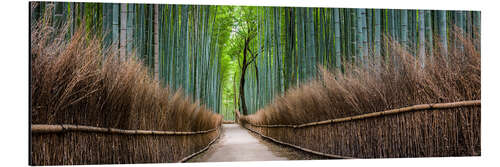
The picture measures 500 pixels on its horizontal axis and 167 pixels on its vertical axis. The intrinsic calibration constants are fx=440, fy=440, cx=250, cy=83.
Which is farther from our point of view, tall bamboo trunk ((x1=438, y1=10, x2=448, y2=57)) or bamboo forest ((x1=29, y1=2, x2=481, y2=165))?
tall bamboo trunk ((x1=438, y1=10, x2=448, y2=57))

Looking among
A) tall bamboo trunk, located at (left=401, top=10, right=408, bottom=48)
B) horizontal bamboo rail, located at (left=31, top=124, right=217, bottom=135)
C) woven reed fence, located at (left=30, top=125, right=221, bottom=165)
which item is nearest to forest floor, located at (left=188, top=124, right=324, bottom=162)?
woven reed fence, located at (left=30, top=125, right=221, bottom=165)

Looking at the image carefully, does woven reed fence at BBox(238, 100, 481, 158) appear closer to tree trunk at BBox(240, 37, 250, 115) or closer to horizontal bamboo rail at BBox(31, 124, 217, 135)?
tree trunk at BBox(240, 37, 250, 115)

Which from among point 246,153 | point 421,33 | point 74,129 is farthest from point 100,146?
point 421,33

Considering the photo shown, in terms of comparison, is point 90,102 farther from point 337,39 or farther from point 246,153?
point 337,39

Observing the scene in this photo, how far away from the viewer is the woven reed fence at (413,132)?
340 cm

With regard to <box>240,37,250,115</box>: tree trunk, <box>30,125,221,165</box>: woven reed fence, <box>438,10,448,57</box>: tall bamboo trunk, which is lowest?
<box>30,125,221,165</box>: woven reed fence

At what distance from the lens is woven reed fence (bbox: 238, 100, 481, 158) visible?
3.40m

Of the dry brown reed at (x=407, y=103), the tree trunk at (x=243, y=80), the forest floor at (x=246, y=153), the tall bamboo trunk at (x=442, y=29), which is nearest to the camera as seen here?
the dry brown reed at (x=407, y=103)

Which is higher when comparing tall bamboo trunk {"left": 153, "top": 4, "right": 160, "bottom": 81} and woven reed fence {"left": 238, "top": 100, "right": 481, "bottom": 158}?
tall bamboo trunk {"left": 153, "top": 4, "right": 160, "bottom": 81}

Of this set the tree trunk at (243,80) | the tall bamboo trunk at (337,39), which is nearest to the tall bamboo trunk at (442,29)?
the tall bamboo trunk at (337,39)

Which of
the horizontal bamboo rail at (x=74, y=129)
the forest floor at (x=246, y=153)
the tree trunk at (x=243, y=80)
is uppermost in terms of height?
the tree trunk at (x=243, y=80)

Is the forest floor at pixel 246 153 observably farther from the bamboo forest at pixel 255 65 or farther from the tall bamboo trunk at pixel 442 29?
the tall bamboo trunk at pixel 442 29

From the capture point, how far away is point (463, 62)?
10.9ft
